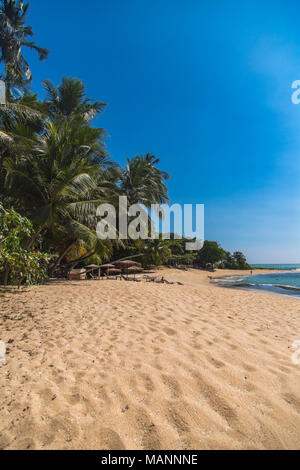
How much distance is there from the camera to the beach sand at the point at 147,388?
1.31 meters

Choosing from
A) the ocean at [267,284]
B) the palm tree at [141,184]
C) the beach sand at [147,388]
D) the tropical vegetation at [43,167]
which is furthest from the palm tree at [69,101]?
the ocean at [267,284]

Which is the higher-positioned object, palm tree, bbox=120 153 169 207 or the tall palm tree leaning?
palm tree, bbox=120 153 169 207

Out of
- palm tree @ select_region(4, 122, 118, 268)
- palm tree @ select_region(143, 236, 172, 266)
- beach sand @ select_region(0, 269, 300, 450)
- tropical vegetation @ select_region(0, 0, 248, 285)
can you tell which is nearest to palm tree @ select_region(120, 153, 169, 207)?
tropical vegetation @ select_region(0, 0, 248, 285)

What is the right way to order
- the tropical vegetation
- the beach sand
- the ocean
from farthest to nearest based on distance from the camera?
the ocean, the tropical vegetation, the beach sand

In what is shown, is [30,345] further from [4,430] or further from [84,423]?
[84,423]

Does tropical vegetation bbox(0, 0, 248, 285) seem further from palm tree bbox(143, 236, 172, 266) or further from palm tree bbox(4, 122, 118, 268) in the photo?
palm tree bbox(143, 236, 172, 266)

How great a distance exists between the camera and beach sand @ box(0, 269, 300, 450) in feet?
4.30

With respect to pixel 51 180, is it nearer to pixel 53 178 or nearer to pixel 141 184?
pixel 53 178

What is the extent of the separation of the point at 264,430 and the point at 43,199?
9.10m

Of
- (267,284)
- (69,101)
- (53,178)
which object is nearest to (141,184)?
(69,101)

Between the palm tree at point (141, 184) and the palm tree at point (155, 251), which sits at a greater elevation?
the palm tree at point (141, 184)

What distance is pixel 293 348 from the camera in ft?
9.11

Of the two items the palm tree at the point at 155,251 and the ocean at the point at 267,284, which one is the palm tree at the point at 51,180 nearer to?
the ocean at the point at 267,284
